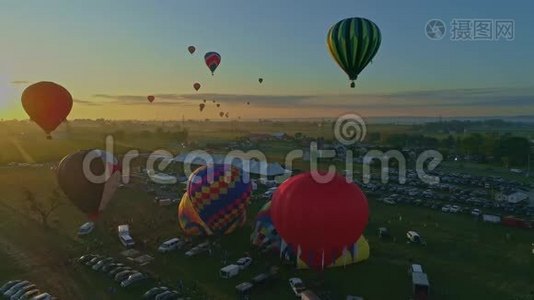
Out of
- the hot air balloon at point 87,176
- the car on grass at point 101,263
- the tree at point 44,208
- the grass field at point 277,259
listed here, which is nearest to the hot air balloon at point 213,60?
the grass field at point 277,259

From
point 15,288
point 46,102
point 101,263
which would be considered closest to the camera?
point 15,288

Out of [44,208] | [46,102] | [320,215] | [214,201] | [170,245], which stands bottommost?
[170,245]

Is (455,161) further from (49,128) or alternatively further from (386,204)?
(49,128)

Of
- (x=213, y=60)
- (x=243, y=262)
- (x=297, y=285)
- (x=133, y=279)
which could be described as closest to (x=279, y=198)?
(x=297, y=285)

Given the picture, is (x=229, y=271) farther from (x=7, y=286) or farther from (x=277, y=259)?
(x=7, y=286)

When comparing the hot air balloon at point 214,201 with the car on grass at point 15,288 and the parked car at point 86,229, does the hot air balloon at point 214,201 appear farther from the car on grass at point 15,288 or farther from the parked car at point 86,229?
the car on grass at point 15,288

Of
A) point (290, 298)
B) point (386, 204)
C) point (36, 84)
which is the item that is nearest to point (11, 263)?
point (36, 84)
